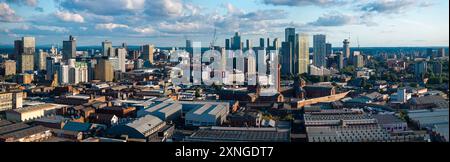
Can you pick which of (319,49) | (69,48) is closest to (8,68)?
(69,48)

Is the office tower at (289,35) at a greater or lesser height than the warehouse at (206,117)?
greater

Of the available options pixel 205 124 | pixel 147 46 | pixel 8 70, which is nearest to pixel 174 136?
pixel 205 124

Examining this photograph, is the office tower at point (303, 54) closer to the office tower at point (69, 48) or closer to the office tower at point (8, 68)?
the office tower at point (69, 48)

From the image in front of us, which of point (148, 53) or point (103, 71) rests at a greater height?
point (148, 53)

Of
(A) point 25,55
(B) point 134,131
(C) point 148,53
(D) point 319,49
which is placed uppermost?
(D) point 319,49

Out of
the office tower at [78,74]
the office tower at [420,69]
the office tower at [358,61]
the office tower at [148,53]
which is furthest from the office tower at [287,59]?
the office tower at [148,53]

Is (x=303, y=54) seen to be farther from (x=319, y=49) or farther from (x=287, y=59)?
(x=319, y=49)
